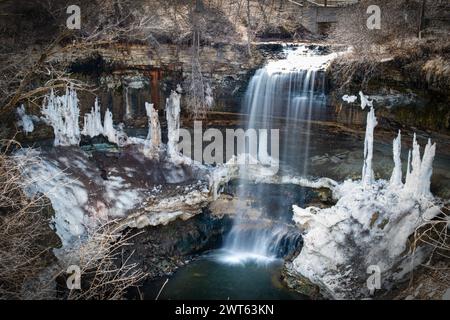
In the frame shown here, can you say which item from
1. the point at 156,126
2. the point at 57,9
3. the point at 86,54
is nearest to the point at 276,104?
the point at 156,126

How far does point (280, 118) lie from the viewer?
38.2ft

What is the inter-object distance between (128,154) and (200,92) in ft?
8.82

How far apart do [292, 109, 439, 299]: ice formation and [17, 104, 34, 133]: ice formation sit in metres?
7.66

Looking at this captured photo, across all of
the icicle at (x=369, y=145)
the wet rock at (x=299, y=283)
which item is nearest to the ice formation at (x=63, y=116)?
the wet rock at (x=299, y=283)

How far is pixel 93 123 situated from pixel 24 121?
1778mm

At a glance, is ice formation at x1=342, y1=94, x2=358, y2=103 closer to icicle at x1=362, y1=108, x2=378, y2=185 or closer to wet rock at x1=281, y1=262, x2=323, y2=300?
icicle at x1=362, y1=108, x2=378, y2=185

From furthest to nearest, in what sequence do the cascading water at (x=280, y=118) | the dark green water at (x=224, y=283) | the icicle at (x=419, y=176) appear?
1. the cascading water at (x=280, y=118)
2. the dark green water at (x=224, y=283)
3. the icicle at (x=419, y=176)

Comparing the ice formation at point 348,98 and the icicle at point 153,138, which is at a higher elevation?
the ice formation at point 348,98

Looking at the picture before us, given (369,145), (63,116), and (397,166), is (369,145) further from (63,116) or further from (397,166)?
(63,116)

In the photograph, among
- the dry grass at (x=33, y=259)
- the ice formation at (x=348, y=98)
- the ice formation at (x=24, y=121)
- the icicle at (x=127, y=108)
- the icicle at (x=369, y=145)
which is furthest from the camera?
the icicle at (x=127, y=108)

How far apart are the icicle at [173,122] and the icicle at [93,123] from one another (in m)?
1.95

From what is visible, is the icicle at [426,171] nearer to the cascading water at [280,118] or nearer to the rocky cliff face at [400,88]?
the rocky cliff face at [400,88]

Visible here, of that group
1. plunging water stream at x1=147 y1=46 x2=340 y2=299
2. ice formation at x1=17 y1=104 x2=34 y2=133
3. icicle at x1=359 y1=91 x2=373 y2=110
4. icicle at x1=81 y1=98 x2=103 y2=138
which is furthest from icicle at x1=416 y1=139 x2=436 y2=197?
ice formation at x1=17 y1=104 x2=34 y2=133

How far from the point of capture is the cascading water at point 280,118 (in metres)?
10.9
